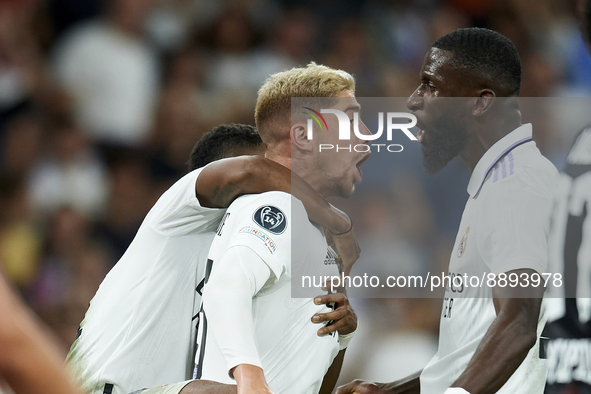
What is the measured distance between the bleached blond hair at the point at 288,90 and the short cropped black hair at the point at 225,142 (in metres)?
0.41

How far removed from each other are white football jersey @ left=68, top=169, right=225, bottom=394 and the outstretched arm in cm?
174

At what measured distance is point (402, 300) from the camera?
2695mm

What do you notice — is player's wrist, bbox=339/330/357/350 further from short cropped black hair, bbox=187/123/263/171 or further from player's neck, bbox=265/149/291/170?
short cropped black hair, bbox=187/123/263/171

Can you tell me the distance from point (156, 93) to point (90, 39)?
0.65m

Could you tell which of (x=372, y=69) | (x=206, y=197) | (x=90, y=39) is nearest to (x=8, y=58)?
(x=90, y=39)

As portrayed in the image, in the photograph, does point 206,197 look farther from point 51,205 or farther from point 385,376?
point 51,205

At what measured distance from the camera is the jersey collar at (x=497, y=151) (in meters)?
2.36

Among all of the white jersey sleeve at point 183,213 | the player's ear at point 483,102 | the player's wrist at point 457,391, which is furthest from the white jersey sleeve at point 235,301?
the player's ear at point 483,102

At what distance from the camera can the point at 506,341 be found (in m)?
2.05

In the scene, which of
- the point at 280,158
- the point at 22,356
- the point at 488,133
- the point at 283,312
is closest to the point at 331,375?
the point at 283,312

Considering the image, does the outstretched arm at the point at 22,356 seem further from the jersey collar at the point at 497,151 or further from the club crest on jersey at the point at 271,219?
the jersey collar at the point at 497,151

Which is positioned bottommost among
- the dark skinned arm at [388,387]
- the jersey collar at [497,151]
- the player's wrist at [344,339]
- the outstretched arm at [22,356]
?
the dark skinned arm at [388,387]

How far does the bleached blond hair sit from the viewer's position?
100 inches

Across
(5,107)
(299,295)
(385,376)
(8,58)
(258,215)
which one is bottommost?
(385,376)
